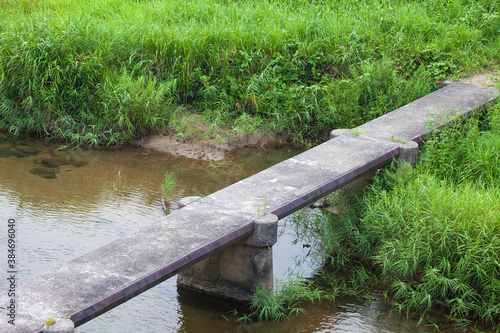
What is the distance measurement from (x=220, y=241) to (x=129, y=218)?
77.2 inches

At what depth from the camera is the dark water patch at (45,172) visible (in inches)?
256

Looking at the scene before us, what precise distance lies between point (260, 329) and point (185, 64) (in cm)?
441

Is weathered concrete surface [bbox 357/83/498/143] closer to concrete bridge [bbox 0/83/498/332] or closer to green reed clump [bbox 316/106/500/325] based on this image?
concrete bridge [bbox 0/83/498/332]

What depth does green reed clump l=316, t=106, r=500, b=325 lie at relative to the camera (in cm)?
430

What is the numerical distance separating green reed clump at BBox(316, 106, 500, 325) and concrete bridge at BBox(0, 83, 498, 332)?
0.37 metres

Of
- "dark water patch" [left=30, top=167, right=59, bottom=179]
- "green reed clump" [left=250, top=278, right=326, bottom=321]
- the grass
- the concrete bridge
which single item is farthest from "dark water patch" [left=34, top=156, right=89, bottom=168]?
"green reed clump" [left=250, top=278, right=326, bottom=321]

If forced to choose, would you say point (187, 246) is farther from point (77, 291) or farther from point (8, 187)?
point (8, 187)

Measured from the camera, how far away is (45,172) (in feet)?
21.7

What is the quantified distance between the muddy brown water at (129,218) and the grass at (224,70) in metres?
0.46

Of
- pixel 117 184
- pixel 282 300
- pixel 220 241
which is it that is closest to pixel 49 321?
pixel 220 241

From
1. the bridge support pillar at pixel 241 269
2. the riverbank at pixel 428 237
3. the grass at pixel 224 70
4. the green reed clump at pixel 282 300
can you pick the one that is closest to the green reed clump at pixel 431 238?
the riverbank at pixel 428 237

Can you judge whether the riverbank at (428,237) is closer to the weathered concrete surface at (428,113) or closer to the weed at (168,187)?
the weathered concrete surface at (428,113)

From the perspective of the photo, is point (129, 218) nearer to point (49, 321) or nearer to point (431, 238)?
point (49, 321)

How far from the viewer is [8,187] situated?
20.4ft
